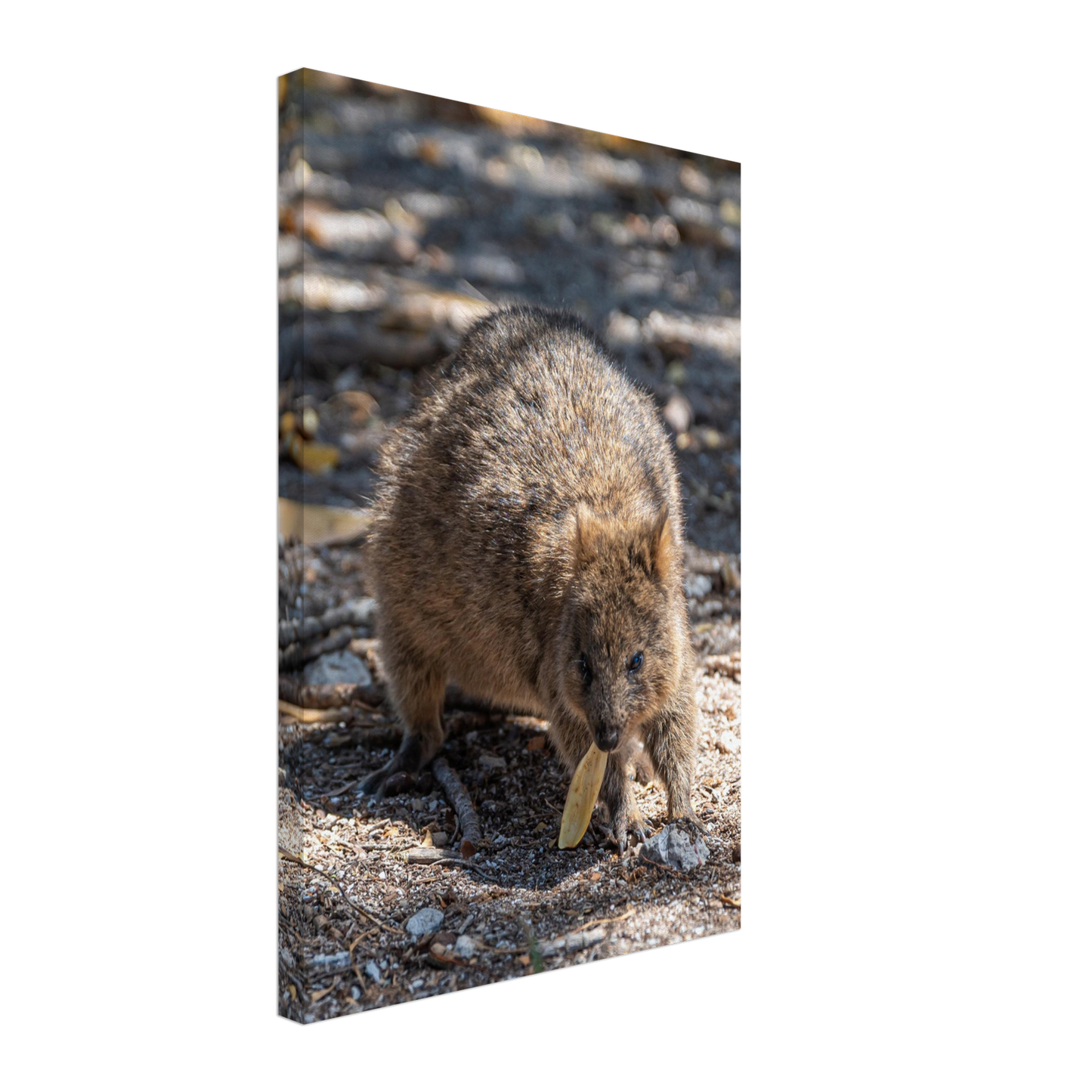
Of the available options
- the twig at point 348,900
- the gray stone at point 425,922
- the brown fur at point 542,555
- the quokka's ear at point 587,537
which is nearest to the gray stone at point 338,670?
the brown fur at point 542,555

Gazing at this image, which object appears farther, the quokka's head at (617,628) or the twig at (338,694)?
the twig at (338,694)

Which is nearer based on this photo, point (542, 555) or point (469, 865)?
point (469, 865)

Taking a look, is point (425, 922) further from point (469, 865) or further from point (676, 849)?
point (676, 849)

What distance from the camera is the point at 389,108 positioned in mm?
4473

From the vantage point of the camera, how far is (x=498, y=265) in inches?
212

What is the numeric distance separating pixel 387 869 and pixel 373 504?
177 centimetres

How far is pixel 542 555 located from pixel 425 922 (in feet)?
4.75

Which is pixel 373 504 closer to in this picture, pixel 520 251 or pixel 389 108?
pixel 520 251

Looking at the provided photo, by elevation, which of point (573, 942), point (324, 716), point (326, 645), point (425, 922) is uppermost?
point (326, 645)

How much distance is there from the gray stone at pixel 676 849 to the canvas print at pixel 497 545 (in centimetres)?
1

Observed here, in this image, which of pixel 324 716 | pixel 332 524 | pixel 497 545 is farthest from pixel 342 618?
pixel 497 545

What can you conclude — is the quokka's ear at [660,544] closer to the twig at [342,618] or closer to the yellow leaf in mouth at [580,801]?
the yellow leaf in mouth at [580,801]

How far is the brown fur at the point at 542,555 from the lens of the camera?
14.6ft

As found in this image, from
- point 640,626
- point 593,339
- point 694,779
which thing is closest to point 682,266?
point 593,339
